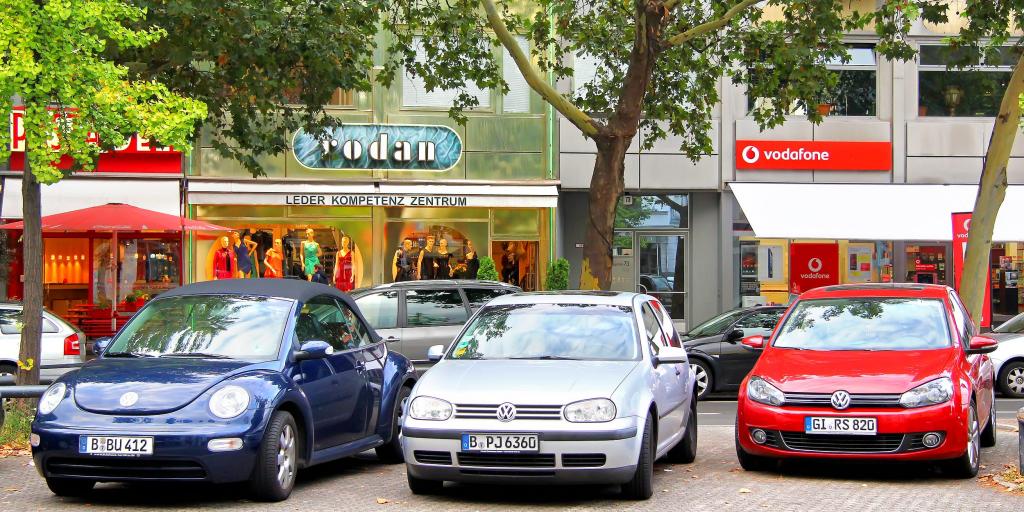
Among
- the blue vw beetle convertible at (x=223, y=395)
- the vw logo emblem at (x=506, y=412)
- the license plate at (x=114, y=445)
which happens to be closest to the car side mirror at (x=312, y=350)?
the blue vw beetle convertible at (x=223, y=395)

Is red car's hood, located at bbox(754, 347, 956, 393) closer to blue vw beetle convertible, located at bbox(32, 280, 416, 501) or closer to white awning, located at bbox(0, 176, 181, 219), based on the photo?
blue vw beetle convertible, located at bbox(32, 280, 416, 501)

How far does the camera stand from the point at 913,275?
28547 mm

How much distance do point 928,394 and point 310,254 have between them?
18.3 metres

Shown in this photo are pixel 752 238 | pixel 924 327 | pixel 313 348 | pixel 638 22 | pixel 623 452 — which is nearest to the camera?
pixel 623 452

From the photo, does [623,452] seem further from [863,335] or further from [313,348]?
[863,335]

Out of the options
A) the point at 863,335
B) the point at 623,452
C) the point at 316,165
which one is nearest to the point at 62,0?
the point at 623,452

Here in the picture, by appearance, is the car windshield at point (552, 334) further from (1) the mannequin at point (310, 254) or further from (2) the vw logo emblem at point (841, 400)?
(1) the mannequin at point (310, 254)

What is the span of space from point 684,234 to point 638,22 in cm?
1276

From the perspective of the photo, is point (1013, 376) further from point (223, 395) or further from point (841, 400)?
point (223, 395)

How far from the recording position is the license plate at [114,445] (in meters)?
8.13

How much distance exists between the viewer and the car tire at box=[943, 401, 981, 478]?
9805 mm

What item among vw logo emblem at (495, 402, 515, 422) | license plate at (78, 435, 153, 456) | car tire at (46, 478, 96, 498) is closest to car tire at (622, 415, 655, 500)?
vw logo emblem at (495, 402, 515, 422)

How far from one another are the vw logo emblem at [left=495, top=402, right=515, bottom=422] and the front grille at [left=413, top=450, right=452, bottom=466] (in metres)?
0.43

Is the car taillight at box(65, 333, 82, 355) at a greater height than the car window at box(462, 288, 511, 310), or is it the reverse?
the car window at box(462, 288, 511, 310)
